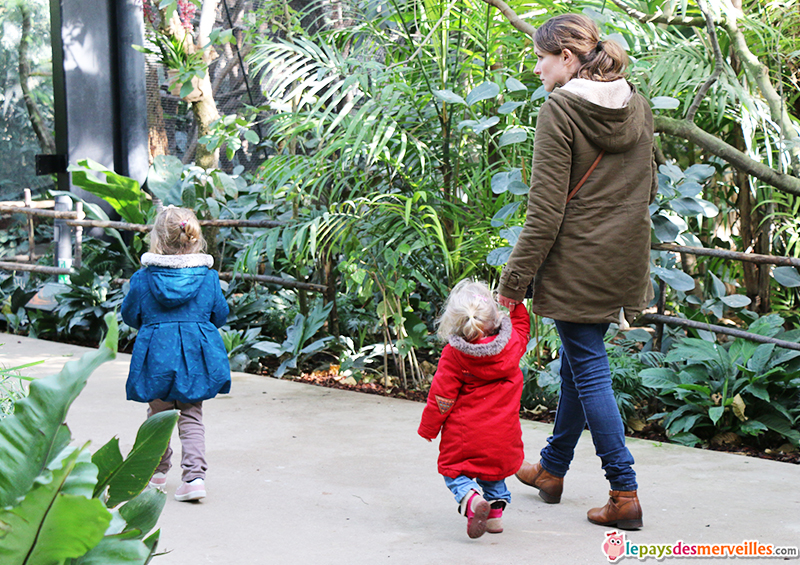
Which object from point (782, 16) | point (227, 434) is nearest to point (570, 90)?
point (227, 434)

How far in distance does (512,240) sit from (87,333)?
12.9ft

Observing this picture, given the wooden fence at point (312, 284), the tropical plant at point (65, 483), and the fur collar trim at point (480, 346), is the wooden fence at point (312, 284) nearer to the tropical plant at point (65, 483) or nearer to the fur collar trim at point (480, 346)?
the fur collar trim at point (480, 346)

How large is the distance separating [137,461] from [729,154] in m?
3.18

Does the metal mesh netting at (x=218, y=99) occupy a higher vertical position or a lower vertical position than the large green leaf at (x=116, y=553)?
higher

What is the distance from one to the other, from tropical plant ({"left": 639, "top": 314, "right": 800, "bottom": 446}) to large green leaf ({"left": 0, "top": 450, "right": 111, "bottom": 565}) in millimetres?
2872

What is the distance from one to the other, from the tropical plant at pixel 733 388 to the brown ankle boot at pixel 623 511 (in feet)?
3.28

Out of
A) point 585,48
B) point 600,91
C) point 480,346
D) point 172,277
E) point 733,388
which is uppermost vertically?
point 585,48

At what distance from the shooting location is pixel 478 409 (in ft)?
8.30

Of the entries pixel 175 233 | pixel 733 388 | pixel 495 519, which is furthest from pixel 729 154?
pixel 175 233

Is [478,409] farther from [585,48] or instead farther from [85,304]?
[85,304]

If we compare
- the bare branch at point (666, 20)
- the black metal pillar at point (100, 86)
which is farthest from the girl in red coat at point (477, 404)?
the black metal pillar at point (100, 86)

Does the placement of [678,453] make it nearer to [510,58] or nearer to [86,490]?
[510,58]

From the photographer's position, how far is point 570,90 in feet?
7.93

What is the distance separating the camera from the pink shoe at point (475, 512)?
7.84 ft
